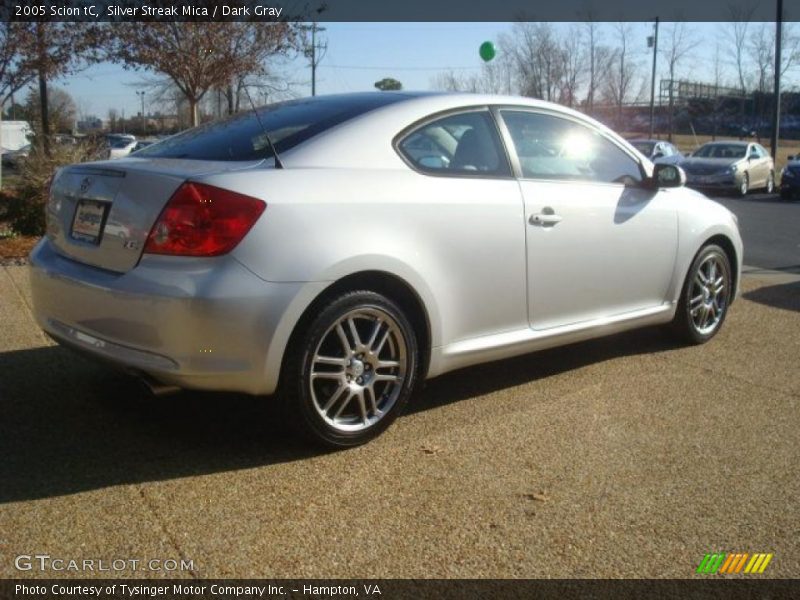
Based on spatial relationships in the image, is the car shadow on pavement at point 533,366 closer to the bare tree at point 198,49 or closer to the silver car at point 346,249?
the silver car at point 346,249

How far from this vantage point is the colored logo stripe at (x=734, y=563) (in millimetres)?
2865

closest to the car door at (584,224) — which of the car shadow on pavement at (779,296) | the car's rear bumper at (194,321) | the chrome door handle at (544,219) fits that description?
the chrome door handle at (544,219)

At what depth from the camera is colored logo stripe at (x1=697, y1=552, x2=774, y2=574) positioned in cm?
287

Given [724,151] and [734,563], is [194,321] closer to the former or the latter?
[734,563]

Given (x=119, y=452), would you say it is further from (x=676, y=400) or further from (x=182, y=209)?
(x=676, y=400)

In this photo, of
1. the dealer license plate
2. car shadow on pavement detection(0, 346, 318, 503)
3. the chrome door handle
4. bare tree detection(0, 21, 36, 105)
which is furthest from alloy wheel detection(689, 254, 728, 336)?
bare tree detection(0, 21, 36, 105)

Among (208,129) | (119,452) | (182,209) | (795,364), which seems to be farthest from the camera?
(795,364)

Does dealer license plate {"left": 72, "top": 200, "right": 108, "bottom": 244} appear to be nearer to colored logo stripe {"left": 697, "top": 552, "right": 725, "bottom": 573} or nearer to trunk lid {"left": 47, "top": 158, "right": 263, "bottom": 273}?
trunk lid {"left": 47, "top": 158, "right": 263, "bottom": 273}

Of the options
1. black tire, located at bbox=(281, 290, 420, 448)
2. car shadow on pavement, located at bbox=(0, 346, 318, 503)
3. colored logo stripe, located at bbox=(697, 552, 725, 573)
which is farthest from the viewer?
black tire, located at bbox=(281, 290, 420, 448)

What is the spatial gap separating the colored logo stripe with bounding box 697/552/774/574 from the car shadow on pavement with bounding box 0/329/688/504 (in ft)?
5.42

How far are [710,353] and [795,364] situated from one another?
1.67 feet

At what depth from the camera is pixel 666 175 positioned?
5.20 m

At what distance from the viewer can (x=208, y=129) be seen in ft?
14.6

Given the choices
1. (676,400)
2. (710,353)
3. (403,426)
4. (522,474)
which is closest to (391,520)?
(522,474)
